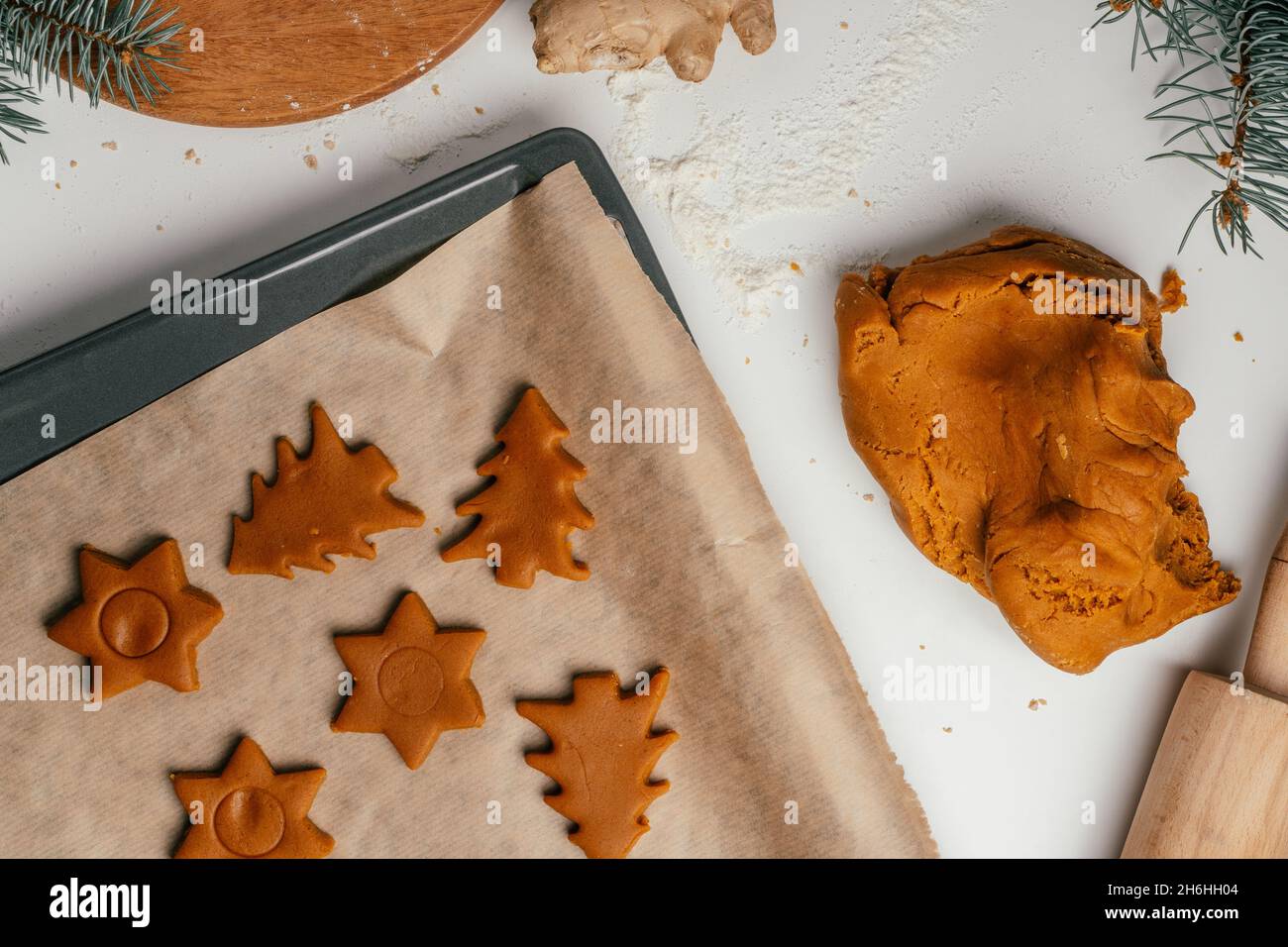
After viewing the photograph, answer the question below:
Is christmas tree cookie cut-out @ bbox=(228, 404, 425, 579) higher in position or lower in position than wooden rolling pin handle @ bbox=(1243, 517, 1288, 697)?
higher

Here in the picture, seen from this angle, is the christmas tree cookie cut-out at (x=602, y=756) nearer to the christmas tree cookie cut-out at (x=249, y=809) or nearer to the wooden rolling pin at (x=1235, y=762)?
the christmas tree cookie cut-out at (x=249, y=809)

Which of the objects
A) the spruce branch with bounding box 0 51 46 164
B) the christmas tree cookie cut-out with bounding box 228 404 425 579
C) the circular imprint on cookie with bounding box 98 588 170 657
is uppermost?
the spruce branch with bounding box 0 51 46 164

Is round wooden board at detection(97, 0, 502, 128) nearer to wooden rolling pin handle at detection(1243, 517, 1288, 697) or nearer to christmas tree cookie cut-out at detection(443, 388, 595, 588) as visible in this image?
christmas tree cookie cut-out at detection(443, 388, 595, 588)

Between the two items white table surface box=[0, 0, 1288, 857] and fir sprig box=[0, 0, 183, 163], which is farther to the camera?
white table surface box=[0, 0, 1288, 857]

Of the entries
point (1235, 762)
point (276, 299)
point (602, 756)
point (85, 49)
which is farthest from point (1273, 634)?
point (85, 49)

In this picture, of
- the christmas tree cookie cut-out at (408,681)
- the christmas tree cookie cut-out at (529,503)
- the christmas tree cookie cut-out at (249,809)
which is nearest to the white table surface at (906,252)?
the christmas tree cookie cut-out at (529,503)

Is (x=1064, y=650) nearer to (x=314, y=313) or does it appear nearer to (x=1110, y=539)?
(x=1110, y=539)

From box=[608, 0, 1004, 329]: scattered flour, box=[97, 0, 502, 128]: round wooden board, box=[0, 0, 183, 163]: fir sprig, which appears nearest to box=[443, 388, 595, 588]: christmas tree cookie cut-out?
box=[608, 0, 1004, 329]: scattered flour
